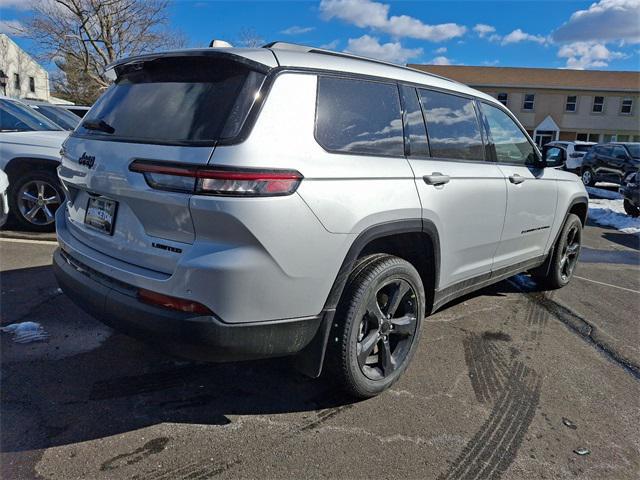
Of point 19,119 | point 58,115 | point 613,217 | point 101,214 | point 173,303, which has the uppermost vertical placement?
point 58,115

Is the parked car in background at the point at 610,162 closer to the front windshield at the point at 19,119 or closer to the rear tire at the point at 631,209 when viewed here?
the rear tire at the point at 631,209

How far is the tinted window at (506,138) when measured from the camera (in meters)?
3.87

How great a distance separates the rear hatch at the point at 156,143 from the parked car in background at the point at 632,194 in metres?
11.0

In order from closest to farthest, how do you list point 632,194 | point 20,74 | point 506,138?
point 506,138 → point 632,194 → point 20,74

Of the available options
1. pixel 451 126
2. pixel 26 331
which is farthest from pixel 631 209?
pixel 26 331

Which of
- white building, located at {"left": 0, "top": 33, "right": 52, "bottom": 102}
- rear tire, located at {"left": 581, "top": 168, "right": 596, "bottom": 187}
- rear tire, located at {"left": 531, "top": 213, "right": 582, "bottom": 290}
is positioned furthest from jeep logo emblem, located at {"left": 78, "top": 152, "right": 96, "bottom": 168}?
white building, located at {"left": 0, "top": 33, "right": 52, "bottom": 102}

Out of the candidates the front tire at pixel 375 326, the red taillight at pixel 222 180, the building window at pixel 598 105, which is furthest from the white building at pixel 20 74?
the building window at pixel 598 105

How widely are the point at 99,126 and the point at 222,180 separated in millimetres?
1139

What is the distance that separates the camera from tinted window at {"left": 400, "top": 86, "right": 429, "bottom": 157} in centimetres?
295

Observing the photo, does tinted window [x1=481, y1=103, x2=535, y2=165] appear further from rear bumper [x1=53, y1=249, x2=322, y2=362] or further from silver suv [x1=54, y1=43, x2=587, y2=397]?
rear bumper [x1=53, y1=249, x2=322, y2=362]

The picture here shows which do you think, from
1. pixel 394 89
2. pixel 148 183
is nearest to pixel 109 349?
pixel 148 183

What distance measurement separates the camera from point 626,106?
37.1 metres

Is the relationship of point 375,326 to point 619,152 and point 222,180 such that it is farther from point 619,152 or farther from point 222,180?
point 619,152

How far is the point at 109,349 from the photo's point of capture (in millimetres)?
3260
